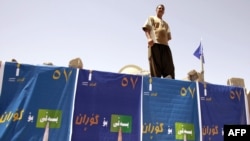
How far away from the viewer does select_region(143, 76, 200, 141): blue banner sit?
4906 millimetres

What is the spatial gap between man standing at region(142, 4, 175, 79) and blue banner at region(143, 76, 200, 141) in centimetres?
50

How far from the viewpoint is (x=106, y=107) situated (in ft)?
15.7

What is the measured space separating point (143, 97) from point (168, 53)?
1.23 m

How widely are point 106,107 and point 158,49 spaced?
5.33 ft

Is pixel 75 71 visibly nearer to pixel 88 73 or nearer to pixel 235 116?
pixel 88 73

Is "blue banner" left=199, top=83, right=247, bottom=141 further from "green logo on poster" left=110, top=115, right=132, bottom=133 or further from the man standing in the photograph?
"green logo on poster" left=110, top=115, right=132, bottom=133

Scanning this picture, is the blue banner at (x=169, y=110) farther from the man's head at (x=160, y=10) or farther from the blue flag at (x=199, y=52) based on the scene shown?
the blue flag at (x=199, y=52)

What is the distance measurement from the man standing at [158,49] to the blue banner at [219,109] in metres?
0.72

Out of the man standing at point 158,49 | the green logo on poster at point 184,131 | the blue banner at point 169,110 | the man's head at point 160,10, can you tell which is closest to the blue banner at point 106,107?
the blue banner at point 169,110

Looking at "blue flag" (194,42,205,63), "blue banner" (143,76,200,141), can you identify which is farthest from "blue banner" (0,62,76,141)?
"blue flag" (194,42,205,63)

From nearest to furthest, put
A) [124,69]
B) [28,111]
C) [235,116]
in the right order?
1. [28,111]
2. [235,116]
3. [124,69]

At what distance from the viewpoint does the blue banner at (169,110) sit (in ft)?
16.1

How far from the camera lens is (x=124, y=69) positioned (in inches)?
454

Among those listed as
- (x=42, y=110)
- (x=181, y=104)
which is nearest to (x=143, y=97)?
(x=181, y=104)
